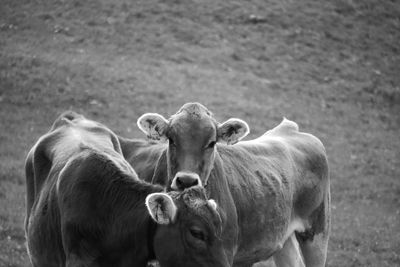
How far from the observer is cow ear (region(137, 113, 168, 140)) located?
8.08m

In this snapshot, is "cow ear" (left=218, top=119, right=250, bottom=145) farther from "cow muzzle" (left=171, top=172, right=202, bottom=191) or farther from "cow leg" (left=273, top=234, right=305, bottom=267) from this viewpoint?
"cow leg" (left=273, top=234, right=305, bottom=267)

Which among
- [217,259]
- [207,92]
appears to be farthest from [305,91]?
[217,259]

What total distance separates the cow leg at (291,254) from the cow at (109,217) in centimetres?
363

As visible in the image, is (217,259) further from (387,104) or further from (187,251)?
(387,104)

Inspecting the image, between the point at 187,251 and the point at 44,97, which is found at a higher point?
the point at 187,251

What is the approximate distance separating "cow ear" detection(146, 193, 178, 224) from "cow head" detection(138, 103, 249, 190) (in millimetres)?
1477

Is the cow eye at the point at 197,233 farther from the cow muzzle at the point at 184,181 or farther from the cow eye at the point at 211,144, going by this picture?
the cow eye at the point at 211,144

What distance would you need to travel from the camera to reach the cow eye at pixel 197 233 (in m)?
5.59

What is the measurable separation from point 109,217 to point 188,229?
3.53 ft

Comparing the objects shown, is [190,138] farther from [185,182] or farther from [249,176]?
[249,176]

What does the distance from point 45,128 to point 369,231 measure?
9153mm

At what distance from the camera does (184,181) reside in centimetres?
716

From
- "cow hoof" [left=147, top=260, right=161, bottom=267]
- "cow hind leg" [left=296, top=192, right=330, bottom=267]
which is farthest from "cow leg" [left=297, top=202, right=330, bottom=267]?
"cow hoof" [left=147, top=260, right=161, bottom=267]

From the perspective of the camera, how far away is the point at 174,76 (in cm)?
2256
